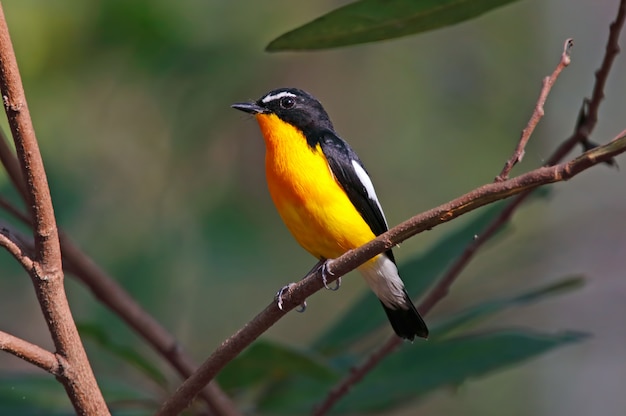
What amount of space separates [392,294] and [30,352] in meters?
1.75

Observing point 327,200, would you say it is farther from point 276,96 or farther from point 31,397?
point 31,397

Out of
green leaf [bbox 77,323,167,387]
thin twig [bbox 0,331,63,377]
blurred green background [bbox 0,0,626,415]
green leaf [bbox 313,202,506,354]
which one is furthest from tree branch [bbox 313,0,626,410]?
thin twig [bbox 0,331,63,377]

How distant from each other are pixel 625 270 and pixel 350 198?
483cm

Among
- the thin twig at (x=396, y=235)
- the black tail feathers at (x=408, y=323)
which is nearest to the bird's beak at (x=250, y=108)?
the black tail feathers at (x=408, y=323)

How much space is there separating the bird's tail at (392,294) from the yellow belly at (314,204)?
18 centimetres

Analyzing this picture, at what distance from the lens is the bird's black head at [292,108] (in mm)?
3359

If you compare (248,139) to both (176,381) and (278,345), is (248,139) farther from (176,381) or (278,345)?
(278,345)

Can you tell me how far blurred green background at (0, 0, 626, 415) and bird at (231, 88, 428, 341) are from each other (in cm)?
48

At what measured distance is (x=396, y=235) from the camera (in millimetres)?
1550

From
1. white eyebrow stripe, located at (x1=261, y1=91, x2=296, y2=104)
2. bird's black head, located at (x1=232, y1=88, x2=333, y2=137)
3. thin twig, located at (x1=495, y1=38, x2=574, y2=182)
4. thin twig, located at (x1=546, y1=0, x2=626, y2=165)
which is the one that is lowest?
thin twig, located at (x1=495, y1=38, x2=574, y2=182)

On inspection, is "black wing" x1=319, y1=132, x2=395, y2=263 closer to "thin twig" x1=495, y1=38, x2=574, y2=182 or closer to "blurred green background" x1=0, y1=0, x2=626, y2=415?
"blurred green background" x1=0, y1=0, x2=626, y2=415

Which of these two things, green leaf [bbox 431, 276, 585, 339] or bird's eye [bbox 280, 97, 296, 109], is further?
bird's eye [bbox 280, 97, 296, 109]

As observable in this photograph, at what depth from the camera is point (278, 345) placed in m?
2.62

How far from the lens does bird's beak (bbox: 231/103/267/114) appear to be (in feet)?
11.0
